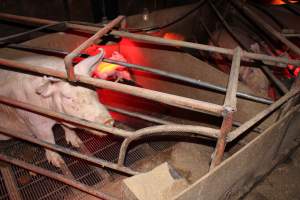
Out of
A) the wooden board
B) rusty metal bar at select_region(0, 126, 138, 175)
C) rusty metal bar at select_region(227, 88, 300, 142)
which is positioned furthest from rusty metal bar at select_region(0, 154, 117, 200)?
rusty metal bar at select_region(227, 88, 300, 142)

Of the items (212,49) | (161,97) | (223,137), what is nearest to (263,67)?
(212,49)

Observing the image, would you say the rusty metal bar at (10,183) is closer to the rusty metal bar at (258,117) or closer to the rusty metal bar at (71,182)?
the rusty metal bar at (71,182)

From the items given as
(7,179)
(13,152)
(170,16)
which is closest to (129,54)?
(170,16)

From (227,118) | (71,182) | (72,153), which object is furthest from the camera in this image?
(71,182)

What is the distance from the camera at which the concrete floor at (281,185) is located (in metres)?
3.07

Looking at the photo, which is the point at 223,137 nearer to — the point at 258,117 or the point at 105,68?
the point at 258,117

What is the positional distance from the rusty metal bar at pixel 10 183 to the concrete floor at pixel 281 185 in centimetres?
268

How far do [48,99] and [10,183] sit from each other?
1.20m

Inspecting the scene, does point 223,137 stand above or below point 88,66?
below

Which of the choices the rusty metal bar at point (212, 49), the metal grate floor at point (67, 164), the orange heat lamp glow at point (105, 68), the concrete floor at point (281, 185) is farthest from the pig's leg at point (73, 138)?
the concrete floor at point (281, 185)

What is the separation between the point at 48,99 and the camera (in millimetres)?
2770

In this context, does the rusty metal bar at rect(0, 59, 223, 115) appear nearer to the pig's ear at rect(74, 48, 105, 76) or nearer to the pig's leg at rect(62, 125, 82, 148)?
the pig's ear at rect(74, 48, 105, 76)

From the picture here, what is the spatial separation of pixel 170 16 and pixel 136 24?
90 centimetres

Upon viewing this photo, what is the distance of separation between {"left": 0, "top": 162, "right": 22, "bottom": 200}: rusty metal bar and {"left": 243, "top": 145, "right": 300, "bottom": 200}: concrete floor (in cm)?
268
